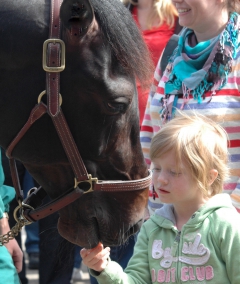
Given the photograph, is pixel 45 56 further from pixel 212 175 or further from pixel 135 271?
pixel 135 271

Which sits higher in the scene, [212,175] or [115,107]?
[115,107]

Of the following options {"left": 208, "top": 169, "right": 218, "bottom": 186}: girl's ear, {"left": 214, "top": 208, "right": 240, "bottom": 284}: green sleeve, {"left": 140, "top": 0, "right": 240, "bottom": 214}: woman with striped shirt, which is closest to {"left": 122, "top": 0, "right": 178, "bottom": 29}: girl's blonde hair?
{"left": 140, "top": 0, "right": 240, "bottom": 214}: woman with striped shirt

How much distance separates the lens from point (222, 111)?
3139mm

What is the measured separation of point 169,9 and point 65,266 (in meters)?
1.87

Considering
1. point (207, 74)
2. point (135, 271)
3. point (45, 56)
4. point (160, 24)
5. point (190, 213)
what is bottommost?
point (135, 271)

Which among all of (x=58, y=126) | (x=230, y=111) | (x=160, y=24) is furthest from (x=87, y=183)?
(x=160, y=24)

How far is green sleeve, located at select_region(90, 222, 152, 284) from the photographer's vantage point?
248 cm

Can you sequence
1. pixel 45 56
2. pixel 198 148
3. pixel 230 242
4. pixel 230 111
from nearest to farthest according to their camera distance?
pixel 230 242
pixel 198 148
pixel 45 56
pixel 230 111

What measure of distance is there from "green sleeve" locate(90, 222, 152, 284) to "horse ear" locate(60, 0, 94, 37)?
84 cm

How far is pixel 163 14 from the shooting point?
4652 millimetres

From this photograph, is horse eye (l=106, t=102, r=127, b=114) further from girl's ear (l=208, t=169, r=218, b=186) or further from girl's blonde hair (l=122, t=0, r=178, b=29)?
girl's blonde hair (l=122, t=0, r=178, b=29)

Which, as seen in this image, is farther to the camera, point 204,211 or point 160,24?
point 160,24

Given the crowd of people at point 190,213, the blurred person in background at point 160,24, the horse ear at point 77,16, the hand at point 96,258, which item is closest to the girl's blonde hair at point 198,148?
the crowd of people at point 190,213

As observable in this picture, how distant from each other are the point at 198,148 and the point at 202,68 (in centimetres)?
87
